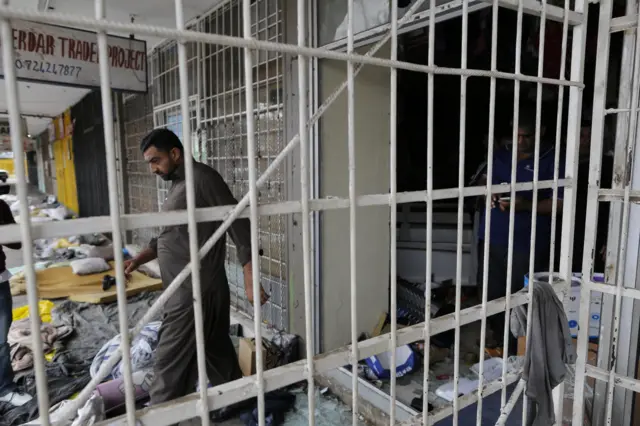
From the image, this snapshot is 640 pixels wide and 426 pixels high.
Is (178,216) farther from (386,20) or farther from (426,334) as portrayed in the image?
(386,20)

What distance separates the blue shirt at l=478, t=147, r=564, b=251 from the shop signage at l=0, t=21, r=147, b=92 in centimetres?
313

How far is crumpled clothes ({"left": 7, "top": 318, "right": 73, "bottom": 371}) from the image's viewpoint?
351cm

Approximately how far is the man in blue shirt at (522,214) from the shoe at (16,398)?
353 cm

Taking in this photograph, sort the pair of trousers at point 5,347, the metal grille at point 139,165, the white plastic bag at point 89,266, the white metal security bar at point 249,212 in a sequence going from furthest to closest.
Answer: the metal grille at point 139,165
the white plastic bag at point 89,266
the pair of trousers at point 5,347
the white metal security bar at point 249,212

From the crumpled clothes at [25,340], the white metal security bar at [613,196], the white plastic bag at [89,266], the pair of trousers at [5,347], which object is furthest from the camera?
the white plastic bag at [89,266]

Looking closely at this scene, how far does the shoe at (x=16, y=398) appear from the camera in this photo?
300 centimetres

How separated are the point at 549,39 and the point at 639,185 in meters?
1.73

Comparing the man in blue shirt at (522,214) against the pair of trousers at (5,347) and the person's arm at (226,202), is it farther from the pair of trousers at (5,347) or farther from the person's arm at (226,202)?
the pair of trousers at (5,347)

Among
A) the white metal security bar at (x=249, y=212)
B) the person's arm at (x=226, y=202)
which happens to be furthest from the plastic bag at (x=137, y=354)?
the white metal security bar at (x=249, y=212)

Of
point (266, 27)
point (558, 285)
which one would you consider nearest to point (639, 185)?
point (558, 285)

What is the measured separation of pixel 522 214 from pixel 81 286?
5.24 metres

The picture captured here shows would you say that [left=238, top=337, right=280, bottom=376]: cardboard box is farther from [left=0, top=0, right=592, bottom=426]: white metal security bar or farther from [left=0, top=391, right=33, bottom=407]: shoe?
[left=0, top=0, right=592, bottom=426]: white metal security bar

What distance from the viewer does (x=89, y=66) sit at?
134 inches

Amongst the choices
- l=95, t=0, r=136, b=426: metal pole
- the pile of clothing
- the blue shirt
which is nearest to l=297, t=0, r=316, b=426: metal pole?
l=95, t=0, r=136, b=426: metal pole
